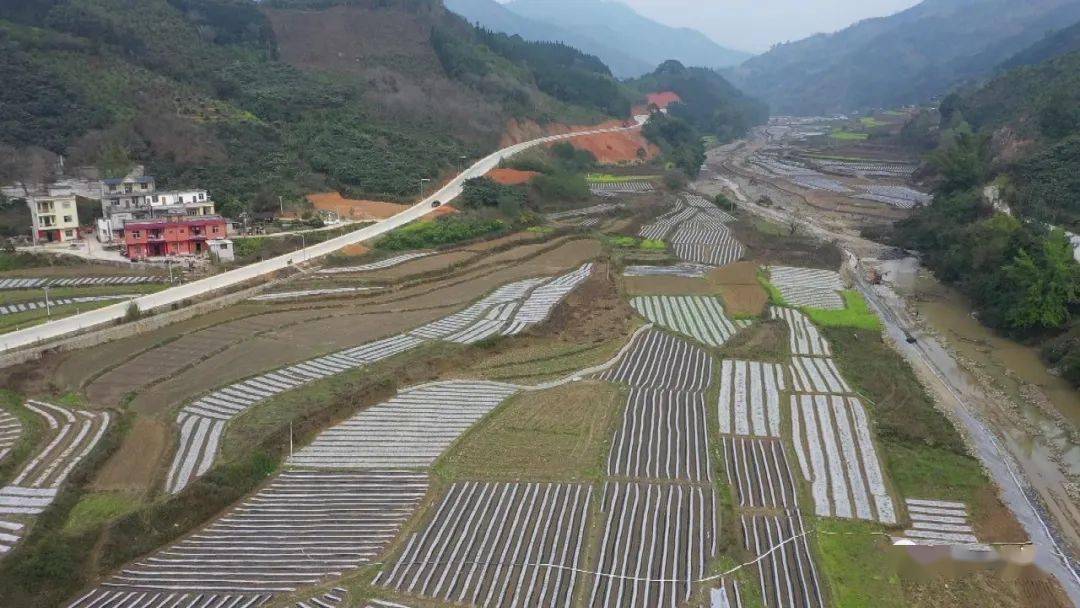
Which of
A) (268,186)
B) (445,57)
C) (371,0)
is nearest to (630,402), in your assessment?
(268,186)

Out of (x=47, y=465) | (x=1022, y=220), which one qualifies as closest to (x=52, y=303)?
(x=47, y=465)

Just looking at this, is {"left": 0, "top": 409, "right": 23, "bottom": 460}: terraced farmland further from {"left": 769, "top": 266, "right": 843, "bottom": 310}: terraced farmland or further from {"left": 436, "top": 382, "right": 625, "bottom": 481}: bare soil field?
{"left": 769, "top": 266, "right": 843, "bottom": 310}: terraced farmland

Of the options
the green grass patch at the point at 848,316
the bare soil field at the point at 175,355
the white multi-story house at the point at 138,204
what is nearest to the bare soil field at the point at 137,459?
the bare soil field at the point at 175,355

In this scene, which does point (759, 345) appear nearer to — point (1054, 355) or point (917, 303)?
point (1054, 355)

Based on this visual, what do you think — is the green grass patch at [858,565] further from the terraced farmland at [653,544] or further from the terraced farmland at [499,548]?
the terraced farmland at [499,548]

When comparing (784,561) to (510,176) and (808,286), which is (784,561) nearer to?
(808,286)
